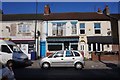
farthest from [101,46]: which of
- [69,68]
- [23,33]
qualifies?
[69,68]

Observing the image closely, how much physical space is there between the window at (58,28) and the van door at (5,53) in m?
13.2

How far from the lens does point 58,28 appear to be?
30.9 m

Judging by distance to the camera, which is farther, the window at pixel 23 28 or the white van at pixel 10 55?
the window at pixel 23 28

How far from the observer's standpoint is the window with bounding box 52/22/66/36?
101 feet

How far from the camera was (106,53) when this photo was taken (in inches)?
1068

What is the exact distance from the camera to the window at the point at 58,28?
101 feet

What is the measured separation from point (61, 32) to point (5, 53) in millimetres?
14235

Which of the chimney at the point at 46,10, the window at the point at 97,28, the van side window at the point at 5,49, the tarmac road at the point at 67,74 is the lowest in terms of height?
the tarmac road at the point at 67,74

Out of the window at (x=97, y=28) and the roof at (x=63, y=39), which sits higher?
the window at (x=97, y=28)

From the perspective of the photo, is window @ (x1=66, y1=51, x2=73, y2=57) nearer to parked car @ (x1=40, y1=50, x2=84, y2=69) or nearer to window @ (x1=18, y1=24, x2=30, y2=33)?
parked car @ (x1=40, y1=50, x2=84, y2=69)

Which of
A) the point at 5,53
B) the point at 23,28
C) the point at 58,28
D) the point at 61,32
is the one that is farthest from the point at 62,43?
the point at 5,53

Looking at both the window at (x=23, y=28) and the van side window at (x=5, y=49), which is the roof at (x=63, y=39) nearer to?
the window at (x=23, y=28)

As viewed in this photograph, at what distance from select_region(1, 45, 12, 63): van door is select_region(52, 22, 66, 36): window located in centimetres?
1322

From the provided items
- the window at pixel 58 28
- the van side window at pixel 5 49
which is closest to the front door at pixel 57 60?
the van side window at pixel 5 49
